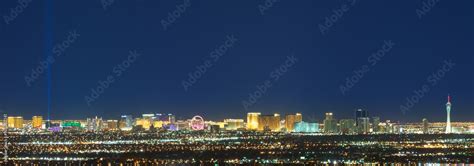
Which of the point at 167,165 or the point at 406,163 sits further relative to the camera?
the point at 406,163

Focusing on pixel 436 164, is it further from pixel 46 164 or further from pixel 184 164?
pixel 46 164

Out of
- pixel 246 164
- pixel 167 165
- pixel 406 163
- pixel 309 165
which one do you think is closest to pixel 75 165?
pixel 167 165

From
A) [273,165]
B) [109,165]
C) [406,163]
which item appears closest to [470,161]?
[406,163]

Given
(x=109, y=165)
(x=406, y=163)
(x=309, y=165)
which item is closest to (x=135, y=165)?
(x=109, y=165)

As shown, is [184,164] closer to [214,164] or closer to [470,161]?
[214,164]

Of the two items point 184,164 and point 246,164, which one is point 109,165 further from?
point 246,164

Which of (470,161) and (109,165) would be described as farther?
(470,161)

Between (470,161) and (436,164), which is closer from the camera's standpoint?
(436,164)
